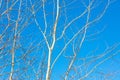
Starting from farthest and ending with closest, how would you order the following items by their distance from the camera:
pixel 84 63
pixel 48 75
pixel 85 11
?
pixel 84 63 < pixel 85 11 < pixel 48 75

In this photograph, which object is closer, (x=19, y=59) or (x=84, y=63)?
(x=19, y=59)

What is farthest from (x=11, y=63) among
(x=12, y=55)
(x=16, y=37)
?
(x=16, y=37)

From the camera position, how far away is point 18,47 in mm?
5020

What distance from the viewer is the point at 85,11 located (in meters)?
5.01

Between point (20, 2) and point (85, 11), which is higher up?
point (20, 2)

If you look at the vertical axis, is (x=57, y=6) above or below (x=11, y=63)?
above

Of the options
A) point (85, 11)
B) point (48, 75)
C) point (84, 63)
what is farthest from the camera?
point (84, 63)

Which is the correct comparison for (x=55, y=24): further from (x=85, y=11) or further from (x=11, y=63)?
(x=11, y=63)

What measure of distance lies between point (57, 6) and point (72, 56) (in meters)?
0.98

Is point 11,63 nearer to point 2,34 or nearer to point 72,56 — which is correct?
point 2,34

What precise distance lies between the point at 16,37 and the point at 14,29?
15 cm

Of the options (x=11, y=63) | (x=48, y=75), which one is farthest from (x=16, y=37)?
(x=48, y=75)

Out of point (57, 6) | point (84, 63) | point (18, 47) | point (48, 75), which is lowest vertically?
point (48, 75)

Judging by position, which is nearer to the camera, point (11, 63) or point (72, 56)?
point (11, 63)
